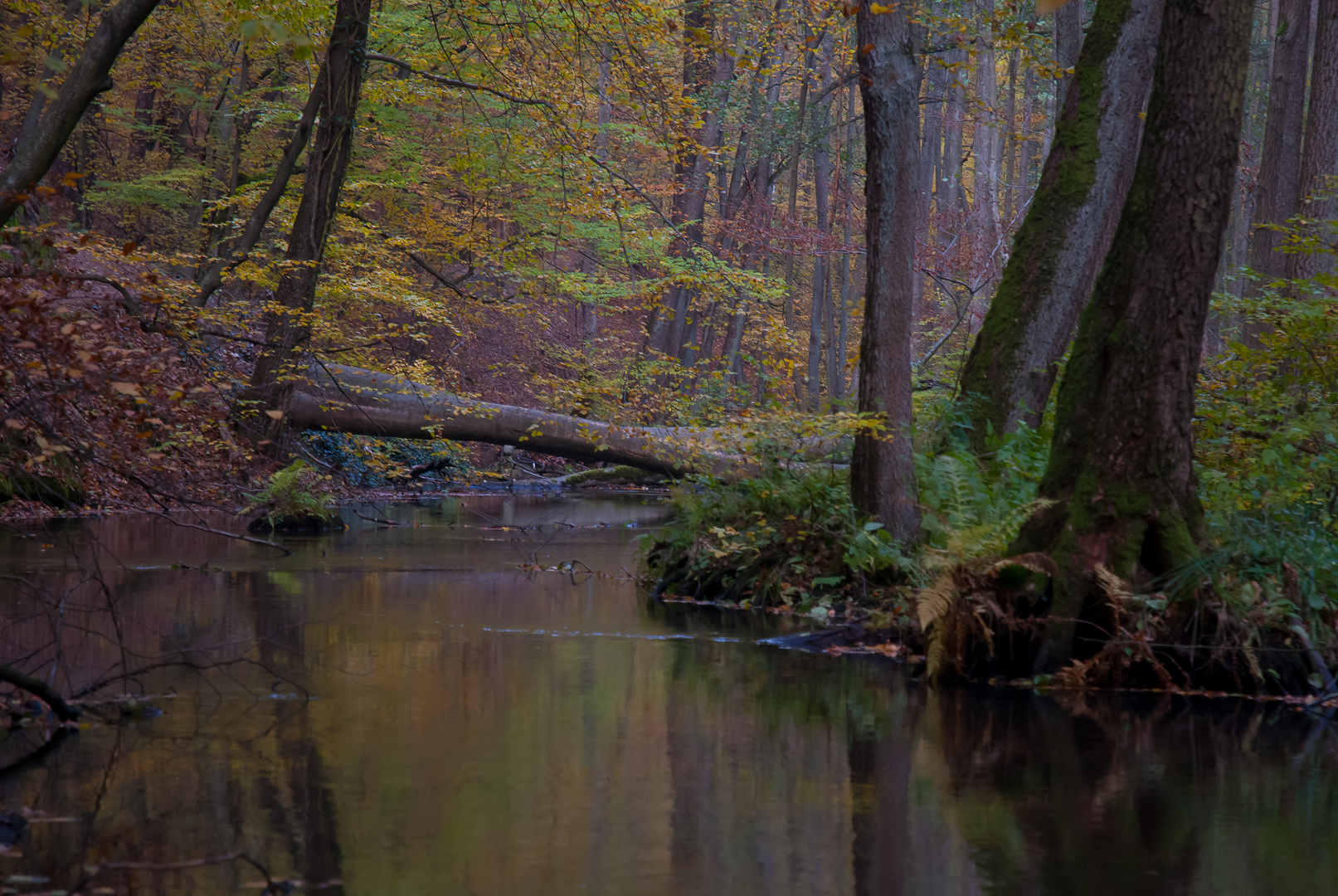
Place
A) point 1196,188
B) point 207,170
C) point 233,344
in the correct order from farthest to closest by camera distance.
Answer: point 207,170 < point 233,344 < point 1196,188

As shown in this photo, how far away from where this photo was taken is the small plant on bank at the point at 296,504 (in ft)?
48.6

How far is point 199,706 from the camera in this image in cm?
552

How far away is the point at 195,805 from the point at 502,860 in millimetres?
1176

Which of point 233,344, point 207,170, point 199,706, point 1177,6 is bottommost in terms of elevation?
point 199,706

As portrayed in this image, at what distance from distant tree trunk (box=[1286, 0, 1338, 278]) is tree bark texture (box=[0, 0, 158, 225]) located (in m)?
12.9

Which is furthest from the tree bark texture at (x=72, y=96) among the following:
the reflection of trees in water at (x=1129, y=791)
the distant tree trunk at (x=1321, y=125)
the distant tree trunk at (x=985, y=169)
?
the distant tree trunk at (x=985, y=169)

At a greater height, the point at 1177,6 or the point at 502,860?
the point at 1177,6

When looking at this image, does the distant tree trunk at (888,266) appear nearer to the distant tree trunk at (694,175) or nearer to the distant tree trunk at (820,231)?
the distant tree trunk at (694,175)

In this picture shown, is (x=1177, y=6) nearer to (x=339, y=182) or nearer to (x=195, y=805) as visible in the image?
(x=195, y=805)

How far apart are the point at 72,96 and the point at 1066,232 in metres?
8.18

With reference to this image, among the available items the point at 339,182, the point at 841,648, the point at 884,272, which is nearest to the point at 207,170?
the point at 339,182

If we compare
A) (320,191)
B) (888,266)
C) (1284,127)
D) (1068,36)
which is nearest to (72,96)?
(888,266)

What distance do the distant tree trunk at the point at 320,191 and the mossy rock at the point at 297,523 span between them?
1.98m

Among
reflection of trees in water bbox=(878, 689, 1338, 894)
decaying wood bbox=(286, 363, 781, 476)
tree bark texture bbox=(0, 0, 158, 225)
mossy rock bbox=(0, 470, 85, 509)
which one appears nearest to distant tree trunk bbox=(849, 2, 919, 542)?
reflection of trees in water bbox=(878, 689, 1338, 894)
